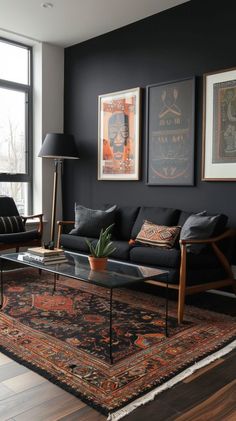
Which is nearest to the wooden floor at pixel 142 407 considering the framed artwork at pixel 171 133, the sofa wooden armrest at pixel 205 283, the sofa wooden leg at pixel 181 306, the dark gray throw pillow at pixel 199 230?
the sofa wooden leg at pixel 181 306

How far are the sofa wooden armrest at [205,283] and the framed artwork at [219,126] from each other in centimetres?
69

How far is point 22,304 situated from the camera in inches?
134

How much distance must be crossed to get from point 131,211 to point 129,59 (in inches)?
72.4

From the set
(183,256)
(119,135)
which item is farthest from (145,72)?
(183,256)

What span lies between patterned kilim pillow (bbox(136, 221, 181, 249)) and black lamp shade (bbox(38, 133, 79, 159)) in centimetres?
153

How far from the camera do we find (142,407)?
6.15 ft

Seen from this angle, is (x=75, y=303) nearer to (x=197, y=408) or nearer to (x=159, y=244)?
(x=159, y=244)

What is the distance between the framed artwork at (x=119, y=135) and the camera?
474 centimetres

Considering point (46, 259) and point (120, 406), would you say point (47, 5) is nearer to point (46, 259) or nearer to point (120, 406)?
point (46, 259)

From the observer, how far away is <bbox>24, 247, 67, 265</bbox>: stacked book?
315cm

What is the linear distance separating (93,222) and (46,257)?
135 centimetres

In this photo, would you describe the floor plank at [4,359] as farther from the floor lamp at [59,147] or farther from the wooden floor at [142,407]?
the floor lamp at [59,147]

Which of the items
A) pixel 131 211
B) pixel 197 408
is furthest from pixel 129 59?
pixel 197 408

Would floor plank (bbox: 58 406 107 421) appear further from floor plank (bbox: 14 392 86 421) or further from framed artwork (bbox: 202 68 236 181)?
framed artwork (bbox: 202 68 236 181)
